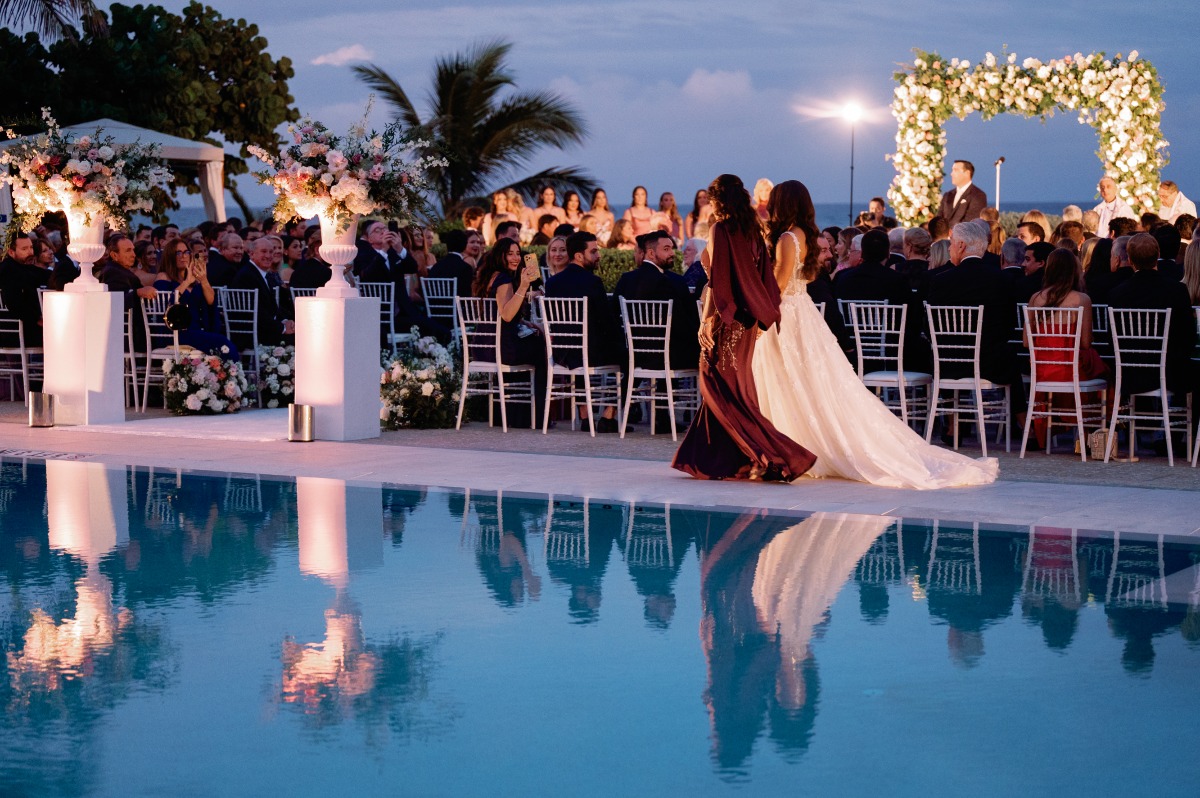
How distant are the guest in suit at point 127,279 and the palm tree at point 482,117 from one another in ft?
44.9

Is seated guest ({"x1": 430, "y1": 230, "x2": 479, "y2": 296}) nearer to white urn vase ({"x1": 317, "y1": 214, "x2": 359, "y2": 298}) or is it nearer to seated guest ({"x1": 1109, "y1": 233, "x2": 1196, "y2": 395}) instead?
white urn vase ({"x1": 317, "y1": 214, "x2": 359, "y2": 298})

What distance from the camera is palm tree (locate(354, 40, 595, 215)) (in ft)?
91.0

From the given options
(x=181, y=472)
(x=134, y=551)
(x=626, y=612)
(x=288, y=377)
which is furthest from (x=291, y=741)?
(x=288, y=377)

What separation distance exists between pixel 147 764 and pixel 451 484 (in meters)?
5.16

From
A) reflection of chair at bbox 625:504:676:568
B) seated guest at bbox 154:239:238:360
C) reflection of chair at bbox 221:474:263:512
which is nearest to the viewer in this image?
reflection of chair at bbox 625:504:676:568

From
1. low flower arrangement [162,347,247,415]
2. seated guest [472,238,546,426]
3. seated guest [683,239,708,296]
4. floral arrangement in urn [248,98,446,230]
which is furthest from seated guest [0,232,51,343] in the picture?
seated guest [683,239,708,296]

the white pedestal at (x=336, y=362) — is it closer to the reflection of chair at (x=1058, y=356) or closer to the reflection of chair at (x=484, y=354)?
the reflection of chair at (x=484, y=354)

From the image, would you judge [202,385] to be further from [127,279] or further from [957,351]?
[957,351]

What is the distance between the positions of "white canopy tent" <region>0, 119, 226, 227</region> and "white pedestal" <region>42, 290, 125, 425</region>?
6.93 metres

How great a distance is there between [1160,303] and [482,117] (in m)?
18.9

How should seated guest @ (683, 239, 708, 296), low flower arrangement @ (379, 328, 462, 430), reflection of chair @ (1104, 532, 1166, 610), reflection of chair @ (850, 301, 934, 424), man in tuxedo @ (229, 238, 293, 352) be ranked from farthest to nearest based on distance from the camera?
man in tuxedo @ (229, 238, 293, 352) < seated guest @ (683, 239, 708, 296) < low flower arrangement @ (379, 328, 462, 430) < reflection of chair @ (850, 301, 934, 424) < reflection of chair @ (1104, 532, 1166, 610)

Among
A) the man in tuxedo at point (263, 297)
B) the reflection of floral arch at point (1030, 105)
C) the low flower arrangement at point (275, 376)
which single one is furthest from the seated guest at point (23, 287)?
the reflection of floral arch at point (1030, 105)

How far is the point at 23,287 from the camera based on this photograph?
14.1 metres

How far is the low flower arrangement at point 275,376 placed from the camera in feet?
45.5
